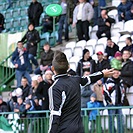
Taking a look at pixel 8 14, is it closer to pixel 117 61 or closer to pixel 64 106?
pixel 117 61

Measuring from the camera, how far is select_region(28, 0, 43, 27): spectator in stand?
18781 millimetres

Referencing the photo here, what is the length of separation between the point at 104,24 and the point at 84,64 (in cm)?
249

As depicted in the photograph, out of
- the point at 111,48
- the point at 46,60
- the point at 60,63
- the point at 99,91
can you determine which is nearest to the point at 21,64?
the point at 46,60

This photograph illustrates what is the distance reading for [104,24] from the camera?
648 inches

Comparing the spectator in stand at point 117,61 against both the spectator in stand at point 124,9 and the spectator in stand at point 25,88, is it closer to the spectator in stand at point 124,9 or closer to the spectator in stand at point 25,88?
the spectator in stand at point 25,88

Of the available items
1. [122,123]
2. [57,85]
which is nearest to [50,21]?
[122,123]

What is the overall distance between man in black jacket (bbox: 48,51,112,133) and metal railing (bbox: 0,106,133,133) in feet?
15.8

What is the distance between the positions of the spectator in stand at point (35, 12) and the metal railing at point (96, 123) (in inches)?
272

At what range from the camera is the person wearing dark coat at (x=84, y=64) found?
563 inches

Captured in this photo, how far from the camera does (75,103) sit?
259 inches

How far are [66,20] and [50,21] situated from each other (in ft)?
2.51

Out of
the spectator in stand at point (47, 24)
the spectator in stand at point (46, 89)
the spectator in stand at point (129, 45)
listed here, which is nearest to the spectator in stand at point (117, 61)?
the spectator in stand at point (129, 45)

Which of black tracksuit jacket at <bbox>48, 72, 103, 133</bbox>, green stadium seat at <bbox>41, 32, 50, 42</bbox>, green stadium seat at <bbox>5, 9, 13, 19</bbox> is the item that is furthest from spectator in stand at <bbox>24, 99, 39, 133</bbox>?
green stadium seat at <bbox>5, 9, 13, 19</bbox>

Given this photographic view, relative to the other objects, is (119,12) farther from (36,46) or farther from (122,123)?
(122,123)
